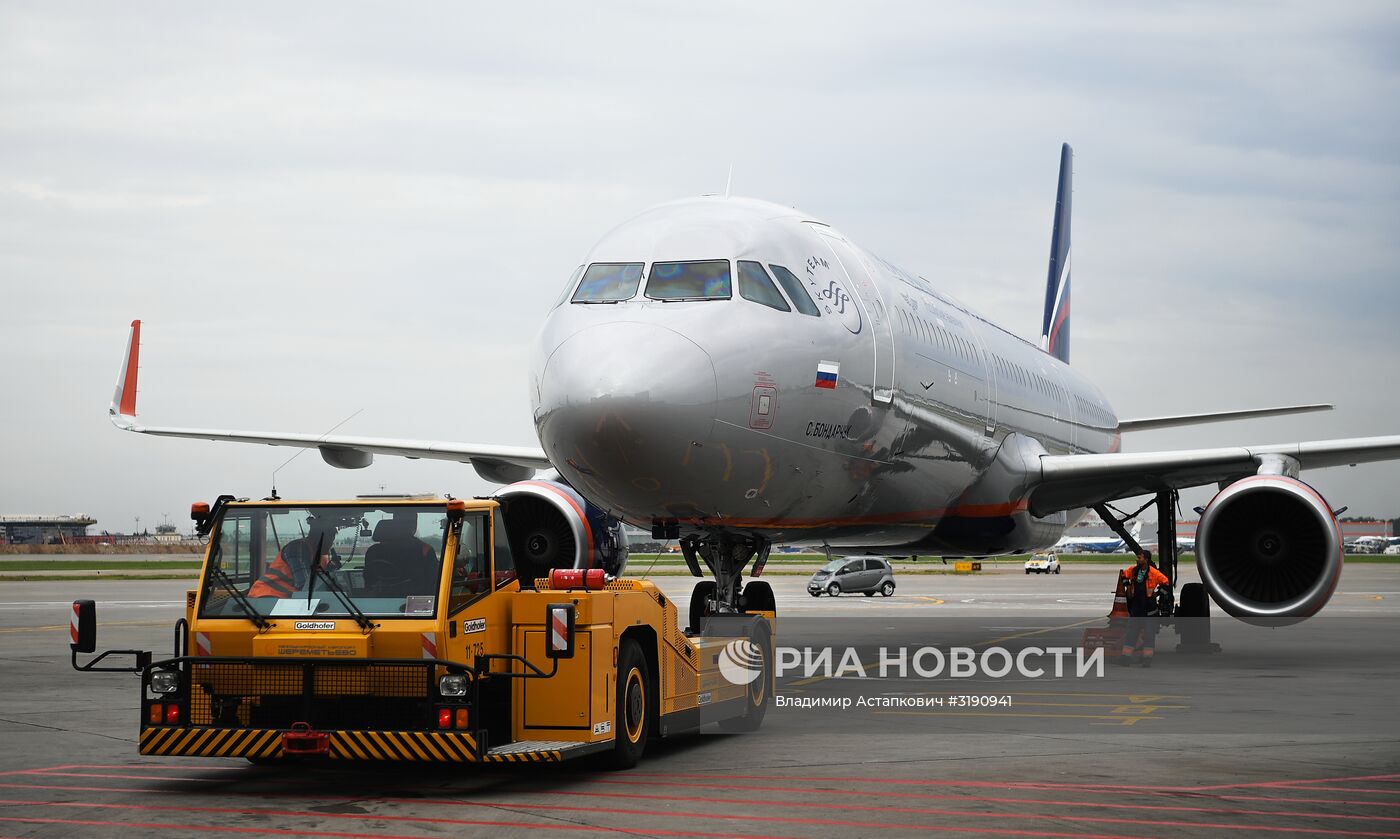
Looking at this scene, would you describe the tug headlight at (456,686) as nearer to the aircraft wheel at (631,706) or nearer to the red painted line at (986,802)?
the red painted line at (986,802)

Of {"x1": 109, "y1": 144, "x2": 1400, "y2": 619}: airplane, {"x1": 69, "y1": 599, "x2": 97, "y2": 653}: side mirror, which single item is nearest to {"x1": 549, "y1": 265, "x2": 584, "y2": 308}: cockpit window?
{"x1": 109, "y1": 144, "x2": 1400, "y2": 619}: airplane

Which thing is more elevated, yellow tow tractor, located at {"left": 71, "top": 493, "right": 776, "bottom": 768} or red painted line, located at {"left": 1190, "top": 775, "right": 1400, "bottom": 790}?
yellow tow tractor, located at {"left": 71, "top": 493, "right": 776, "bottom": 768}

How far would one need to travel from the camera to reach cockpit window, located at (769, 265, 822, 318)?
509 inches

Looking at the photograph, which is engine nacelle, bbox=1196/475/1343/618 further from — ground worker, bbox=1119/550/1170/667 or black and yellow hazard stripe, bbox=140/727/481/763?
black and yellow hazard stripe, bbox=140/727/481/763

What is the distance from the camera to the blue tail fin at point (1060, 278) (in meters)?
30.2

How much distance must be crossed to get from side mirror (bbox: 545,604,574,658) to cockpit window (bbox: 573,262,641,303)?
14.0 feet

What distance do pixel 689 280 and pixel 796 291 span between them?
108cm

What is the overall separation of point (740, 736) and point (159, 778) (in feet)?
14.1

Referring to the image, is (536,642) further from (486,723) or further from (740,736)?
(740,736)

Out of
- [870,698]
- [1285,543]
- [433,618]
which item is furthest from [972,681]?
[433,618]

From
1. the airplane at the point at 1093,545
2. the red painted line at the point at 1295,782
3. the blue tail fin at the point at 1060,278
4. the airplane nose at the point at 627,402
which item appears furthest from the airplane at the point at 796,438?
the airplane at the point at 1093,545

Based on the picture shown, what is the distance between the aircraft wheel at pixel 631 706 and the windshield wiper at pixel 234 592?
2.20 m

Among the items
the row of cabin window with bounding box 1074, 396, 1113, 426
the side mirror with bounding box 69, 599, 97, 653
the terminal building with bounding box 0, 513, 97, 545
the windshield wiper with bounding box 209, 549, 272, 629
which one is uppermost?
the row of cabin window with bounding box 1074, 396, 1113, 426

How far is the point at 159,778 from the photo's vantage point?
9336 millimetres
